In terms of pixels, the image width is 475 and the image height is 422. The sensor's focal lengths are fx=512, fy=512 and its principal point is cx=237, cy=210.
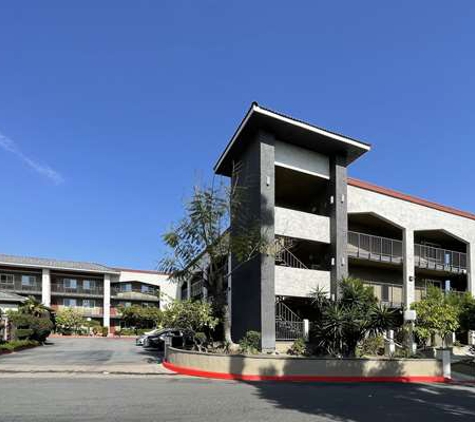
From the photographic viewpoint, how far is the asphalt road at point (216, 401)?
10828mm

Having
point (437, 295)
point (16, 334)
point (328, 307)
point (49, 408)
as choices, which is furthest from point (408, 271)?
point (16, 334)

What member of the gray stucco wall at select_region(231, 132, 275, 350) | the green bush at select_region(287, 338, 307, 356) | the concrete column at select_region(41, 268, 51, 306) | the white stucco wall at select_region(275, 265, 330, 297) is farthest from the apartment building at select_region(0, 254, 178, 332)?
the green bush at select_region(287, 338, 307, 356)

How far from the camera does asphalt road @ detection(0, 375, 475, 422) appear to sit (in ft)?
35.5

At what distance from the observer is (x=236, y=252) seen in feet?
74.0

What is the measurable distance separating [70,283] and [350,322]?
2048 inches

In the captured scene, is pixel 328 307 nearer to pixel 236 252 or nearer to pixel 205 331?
pixel 236 252

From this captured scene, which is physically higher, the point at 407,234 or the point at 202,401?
the point at 407,234

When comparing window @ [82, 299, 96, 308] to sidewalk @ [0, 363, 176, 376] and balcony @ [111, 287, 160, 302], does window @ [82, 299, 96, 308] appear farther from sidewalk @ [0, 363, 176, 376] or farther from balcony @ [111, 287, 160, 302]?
sidewalk @ [0, 363, 176, 376]

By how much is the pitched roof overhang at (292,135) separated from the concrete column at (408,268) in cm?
600

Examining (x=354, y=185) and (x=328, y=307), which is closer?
(x=328, y=307)

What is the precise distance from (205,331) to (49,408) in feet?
43.6

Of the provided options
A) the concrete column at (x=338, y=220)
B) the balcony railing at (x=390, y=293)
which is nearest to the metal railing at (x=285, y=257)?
the concrete column at (x=338, y=220)

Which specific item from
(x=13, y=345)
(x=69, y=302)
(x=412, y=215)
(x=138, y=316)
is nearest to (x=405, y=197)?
(x=412, y=215)

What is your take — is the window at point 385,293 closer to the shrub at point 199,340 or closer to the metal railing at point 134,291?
Result: the shrub at point 199,340
